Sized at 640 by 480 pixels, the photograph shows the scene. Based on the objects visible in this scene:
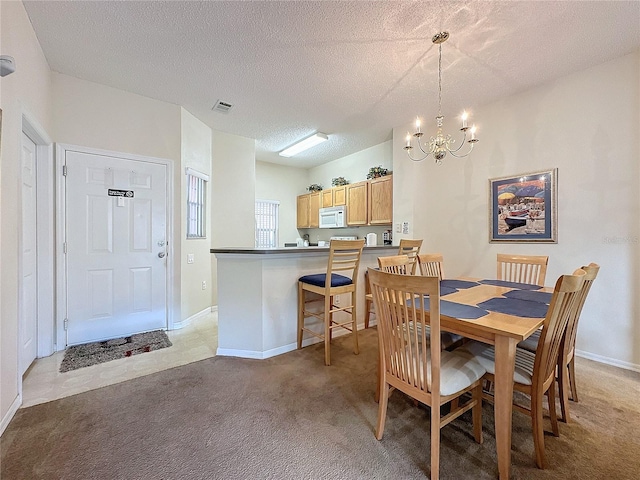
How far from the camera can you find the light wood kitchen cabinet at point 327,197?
5.88 meters

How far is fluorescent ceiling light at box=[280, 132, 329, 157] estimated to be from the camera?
15.1ft

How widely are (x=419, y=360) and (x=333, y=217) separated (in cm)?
439

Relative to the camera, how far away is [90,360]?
105 inches

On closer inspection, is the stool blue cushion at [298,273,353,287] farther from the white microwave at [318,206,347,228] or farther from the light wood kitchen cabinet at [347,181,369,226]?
the white microwave at [318,206,347,228]

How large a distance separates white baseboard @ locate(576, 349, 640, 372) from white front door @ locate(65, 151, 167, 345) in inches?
184

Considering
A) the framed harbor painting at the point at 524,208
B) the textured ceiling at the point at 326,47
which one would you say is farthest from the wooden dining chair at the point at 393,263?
the textured ceiling at the point at 326,47

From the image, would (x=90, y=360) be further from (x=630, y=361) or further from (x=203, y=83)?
(x=630, y=361)

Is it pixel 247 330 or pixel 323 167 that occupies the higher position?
pixel 323 167

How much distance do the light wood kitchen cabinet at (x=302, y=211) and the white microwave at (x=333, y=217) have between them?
61 cm

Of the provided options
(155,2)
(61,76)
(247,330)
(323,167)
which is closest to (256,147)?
(323,167)

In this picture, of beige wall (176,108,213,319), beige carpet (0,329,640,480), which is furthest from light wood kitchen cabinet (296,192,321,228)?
beige carpet (0,329,640,480)

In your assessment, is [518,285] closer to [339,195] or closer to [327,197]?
[339,195]

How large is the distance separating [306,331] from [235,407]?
111 cm

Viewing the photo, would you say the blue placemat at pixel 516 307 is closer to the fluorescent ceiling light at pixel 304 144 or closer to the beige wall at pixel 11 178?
the beige wall at pixel 11 178
